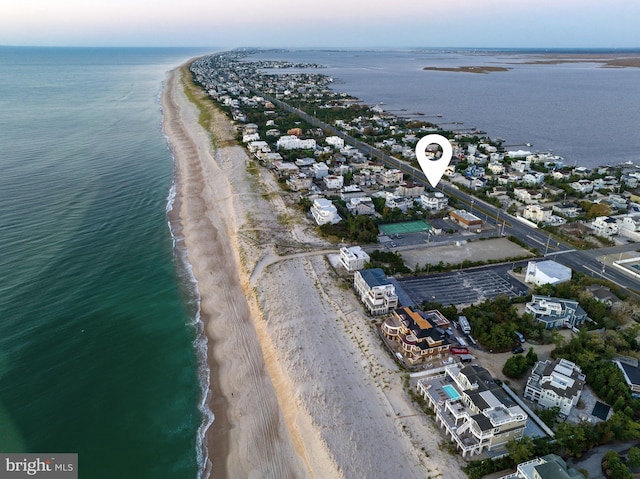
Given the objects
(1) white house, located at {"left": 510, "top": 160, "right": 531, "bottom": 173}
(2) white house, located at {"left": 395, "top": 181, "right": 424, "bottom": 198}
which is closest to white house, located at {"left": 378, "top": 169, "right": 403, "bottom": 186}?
(2) white house, located at {"left": 395, "top": 181, "right": 424, "bottom": 198}

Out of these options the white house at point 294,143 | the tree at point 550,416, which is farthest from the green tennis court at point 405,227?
the white house at point 294,143

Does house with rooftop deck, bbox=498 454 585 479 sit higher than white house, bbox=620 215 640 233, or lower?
lower

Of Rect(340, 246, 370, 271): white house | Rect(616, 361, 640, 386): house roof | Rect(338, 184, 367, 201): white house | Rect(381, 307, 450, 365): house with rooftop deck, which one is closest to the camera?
Rect(616, 361, 640, 386): house roof

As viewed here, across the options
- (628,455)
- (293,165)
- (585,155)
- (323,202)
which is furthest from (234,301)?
(585,155)

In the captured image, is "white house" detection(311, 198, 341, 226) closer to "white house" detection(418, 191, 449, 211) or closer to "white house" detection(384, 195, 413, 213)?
"white house" detection(384, 195, 413, 213)

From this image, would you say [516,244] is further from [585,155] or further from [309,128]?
[309,128]

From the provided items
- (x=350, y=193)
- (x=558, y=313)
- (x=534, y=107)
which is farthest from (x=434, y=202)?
(x=534, y=107)
